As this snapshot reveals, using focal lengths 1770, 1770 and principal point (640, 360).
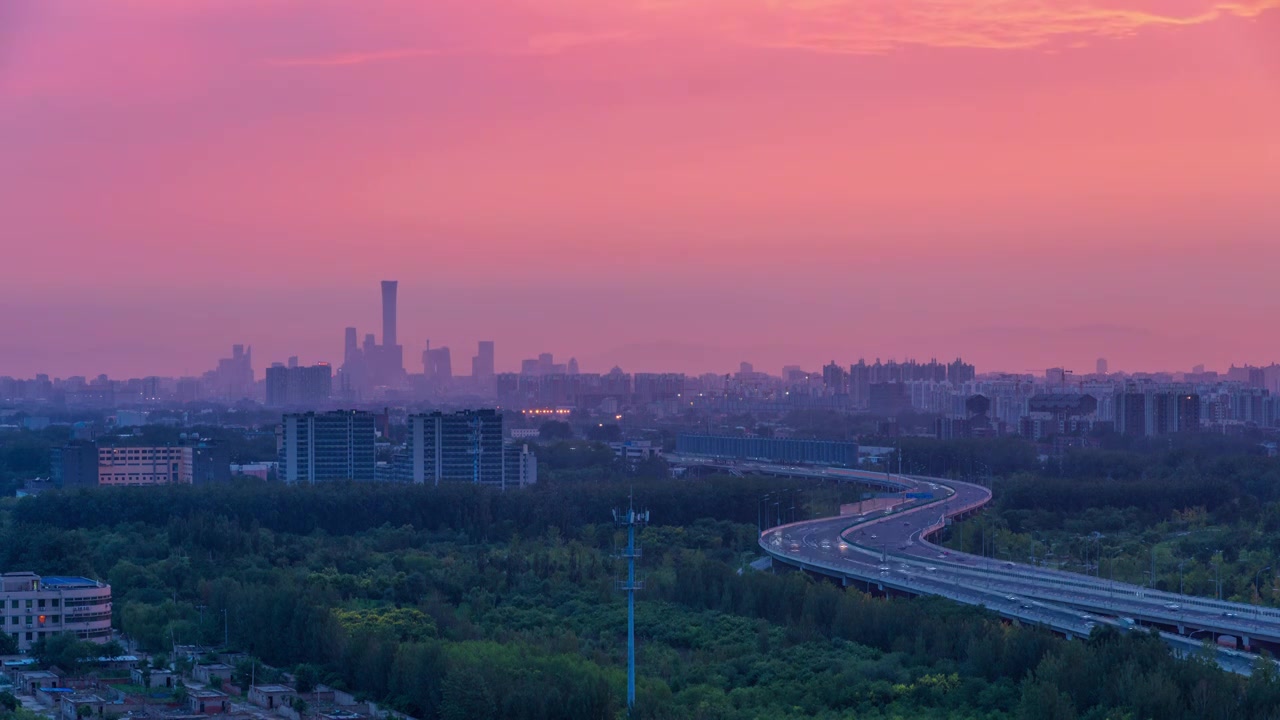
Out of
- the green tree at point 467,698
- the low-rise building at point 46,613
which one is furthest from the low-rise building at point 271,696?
the low-rise building at point 46,613

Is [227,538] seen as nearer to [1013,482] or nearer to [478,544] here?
[478,544]

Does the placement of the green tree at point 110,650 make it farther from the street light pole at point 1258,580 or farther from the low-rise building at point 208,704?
the street light pole at point 1258,580

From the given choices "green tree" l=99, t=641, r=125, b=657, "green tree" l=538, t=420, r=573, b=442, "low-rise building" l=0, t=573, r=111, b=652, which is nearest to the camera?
"green tree" l=99, t=641, r=125, b=657

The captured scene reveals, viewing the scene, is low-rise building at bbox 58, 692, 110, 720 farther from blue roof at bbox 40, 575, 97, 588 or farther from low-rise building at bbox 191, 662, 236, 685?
blue roof at bbox 40, 575, 97, 588

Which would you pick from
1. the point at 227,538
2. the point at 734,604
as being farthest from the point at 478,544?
the point at 734,604

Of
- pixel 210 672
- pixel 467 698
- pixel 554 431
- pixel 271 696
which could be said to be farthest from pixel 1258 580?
pixel 554 431

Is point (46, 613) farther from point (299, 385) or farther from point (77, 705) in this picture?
point (299, 385)

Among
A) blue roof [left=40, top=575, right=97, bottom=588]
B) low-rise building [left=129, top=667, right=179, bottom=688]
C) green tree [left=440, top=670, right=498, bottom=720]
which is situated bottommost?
low-rise building [left=129, top=667, right=179, bottom=688]

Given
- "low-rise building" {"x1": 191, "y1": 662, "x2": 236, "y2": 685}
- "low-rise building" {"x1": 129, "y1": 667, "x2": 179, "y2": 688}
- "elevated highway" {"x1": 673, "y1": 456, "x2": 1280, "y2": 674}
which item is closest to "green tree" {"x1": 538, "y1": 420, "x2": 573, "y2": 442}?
"elevated highway" {"x1": 673, "y1": 456, "x2": 1280, "y2": 674}
